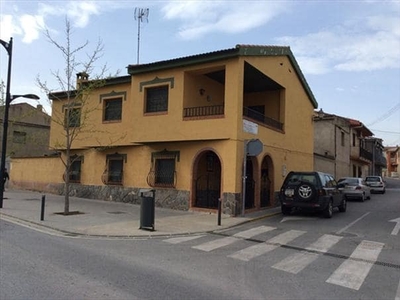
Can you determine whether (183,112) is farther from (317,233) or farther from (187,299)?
(187,299)

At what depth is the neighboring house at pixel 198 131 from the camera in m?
15.3

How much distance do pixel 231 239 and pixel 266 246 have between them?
1.21 m

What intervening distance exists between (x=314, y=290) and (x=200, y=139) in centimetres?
1048

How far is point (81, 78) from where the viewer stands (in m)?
17.3

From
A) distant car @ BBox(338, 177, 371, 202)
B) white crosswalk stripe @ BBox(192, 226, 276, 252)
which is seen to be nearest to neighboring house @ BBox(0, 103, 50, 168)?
distant car @ BBox(338, 177, 371, 202)

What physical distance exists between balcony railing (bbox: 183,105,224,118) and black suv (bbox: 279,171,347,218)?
418 centimetres

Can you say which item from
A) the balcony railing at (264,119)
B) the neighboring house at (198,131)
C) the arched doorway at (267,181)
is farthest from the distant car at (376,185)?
the arched doorway at (267,181)

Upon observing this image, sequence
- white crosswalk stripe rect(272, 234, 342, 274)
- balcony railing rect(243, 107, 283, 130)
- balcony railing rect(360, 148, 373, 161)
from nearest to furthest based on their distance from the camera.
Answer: white crosswalk stripe rect(272, 234, 342, 274) → balcony railing rect(243, 107, 283, 130) → balcony railing rect(360, 148, 373, 161)

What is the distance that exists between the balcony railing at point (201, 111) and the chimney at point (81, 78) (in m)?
4.45

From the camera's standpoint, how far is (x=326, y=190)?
47.5ft

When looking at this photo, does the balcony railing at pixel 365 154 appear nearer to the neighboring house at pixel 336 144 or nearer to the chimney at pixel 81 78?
the neighboring house at pixel 336 144

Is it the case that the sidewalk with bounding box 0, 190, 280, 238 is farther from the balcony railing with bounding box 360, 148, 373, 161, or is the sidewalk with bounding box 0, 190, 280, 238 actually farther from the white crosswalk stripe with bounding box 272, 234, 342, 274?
the balcony railing with bounding box 360, 148, 373, 161

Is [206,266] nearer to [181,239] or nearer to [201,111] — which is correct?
[181,239]

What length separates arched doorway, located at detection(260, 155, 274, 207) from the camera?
1836 centimetres
